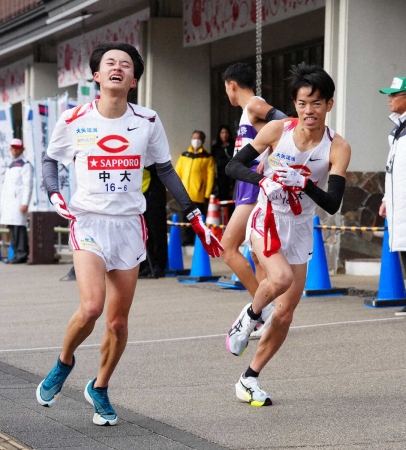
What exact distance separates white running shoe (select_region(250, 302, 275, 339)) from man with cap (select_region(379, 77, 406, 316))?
150 centimetres

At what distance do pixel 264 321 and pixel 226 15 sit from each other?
9.67 m

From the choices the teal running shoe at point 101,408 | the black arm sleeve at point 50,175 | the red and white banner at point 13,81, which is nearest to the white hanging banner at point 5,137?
the red and white banner at point 13,81

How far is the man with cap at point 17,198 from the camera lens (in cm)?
1894

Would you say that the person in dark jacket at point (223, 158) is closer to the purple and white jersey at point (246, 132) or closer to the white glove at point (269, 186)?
the purple and white jersey at point (246, 132)

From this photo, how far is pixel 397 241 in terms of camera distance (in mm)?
9766

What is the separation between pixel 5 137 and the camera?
2127 cm

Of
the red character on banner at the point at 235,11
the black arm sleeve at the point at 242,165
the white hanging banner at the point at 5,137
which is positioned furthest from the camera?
the white hanging banner at the point at 5,137

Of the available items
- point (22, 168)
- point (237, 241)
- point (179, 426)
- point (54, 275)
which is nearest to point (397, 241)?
point (237, 241)

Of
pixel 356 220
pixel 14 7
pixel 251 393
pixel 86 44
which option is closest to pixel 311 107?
pixel 251 393

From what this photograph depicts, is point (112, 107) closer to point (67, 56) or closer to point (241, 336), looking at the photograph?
point (241, 336)

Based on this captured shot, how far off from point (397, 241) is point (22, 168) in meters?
10.5

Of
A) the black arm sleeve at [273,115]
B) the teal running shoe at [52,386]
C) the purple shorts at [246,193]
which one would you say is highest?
the black arm sleeve at [273,115]

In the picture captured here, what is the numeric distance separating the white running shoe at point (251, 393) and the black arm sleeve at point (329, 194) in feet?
3.70

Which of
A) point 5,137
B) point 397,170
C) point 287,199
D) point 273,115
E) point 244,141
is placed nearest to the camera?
point 287,199
